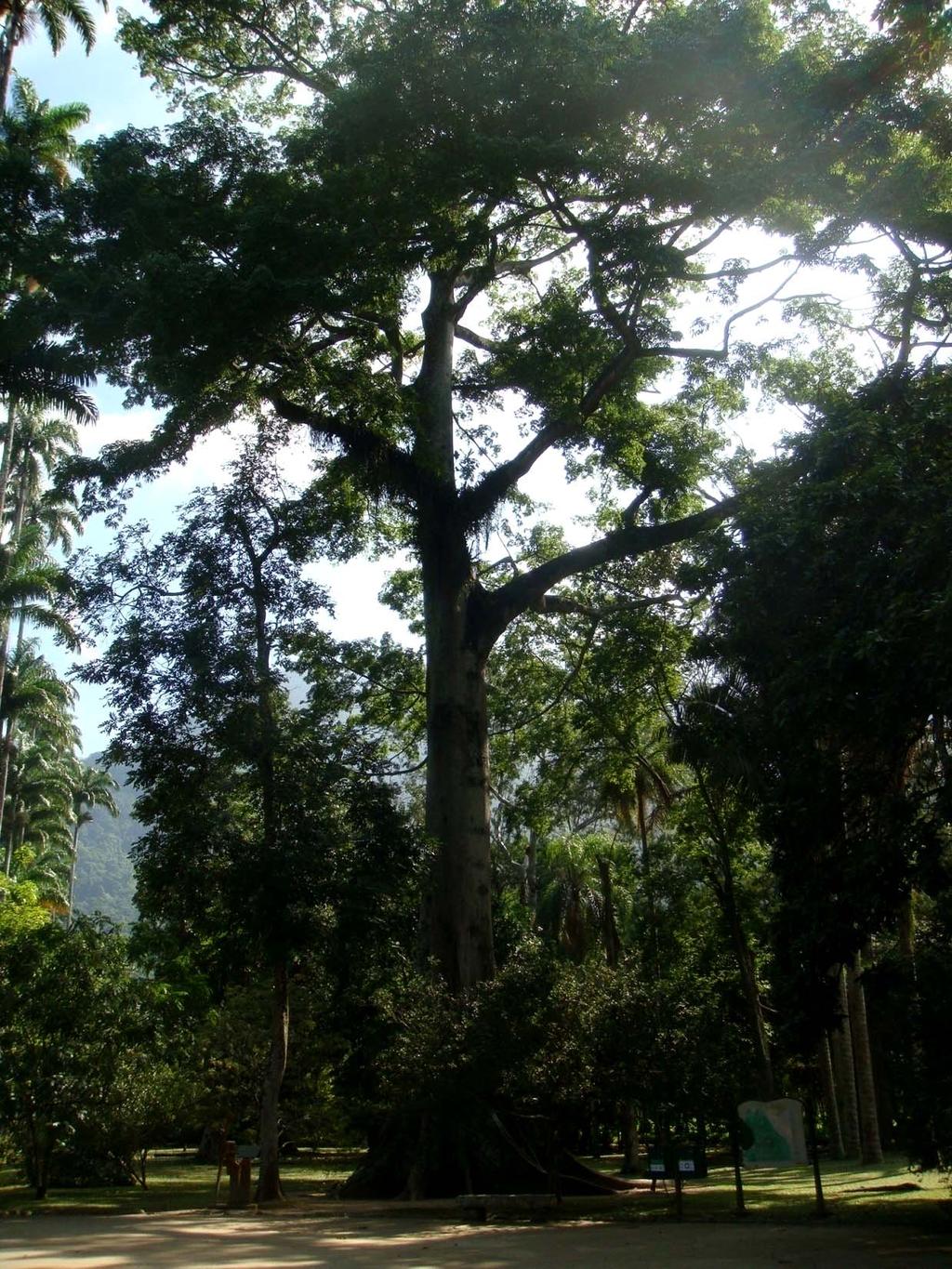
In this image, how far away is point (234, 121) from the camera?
18.4 m

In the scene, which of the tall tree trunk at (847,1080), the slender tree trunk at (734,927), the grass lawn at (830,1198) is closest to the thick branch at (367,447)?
the slender tree trunk at (734,927)

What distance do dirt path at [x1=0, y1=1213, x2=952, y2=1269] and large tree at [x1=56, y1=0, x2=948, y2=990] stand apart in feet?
16.1

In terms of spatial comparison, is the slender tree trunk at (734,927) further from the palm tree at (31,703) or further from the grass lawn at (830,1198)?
the palm tree at (31,703)

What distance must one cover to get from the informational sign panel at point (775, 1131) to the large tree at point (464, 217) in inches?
181

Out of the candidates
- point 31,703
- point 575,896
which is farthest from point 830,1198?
point 31,703

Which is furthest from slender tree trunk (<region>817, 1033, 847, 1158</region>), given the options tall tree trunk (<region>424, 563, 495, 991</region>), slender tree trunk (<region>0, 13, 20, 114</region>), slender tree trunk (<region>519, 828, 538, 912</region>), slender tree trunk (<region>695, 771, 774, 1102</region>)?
slender tree trunk (<region>0, 13, 20, 114</region>)

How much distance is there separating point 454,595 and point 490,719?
5359mm

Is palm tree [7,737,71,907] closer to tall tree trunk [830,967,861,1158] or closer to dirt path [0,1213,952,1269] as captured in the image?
tall tree trunk [830,967,861,1158]

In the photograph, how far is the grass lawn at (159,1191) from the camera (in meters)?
15.2

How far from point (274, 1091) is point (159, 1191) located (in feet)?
19.4

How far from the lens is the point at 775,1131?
16.6 metres

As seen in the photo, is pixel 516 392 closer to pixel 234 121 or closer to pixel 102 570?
pixel 234 121

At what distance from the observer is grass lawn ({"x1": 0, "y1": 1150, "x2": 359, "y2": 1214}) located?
15.2 metres

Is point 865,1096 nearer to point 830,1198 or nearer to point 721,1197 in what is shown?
point 721,1197
